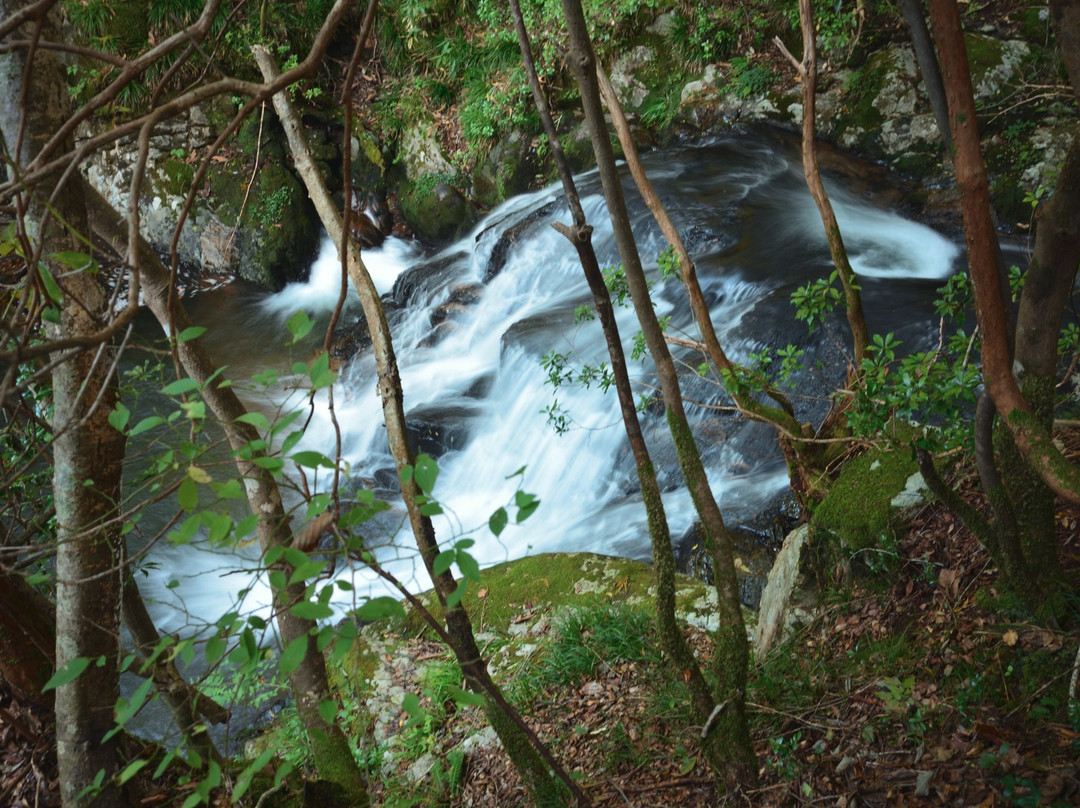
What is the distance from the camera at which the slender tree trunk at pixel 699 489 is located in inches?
87.8

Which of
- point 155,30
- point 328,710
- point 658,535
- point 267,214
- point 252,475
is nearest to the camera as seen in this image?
point 328,710

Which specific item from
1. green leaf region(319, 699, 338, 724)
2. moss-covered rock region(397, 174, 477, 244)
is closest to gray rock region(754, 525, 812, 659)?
green leaf region(319, 699, 338, 724)

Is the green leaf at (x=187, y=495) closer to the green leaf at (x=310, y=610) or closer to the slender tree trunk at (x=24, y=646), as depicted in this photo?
the green leaf at (x=310, y=610)

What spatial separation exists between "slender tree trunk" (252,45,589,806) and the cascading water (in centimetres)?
185

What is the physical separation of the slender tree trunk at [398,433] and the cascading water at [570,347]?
6.06ft

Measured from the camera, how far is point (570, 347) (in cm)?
732

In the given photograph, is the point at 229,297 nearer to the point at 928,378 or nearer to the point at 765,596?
the point at 765,596

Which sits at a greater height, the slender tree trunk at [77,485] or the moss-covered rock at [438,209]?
the moss-covered rock at [438,209]

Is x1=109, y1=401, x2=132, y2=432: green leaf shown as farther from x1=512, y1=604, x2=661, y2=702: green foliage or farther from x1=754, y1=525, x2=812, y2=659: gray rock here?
x1=754, y1=525, x2=812, y2=659: gray rock

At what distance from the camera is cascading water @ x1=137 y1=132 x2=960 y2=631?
5.86 meters

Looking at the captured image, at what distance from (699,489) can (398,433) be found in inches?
37.1

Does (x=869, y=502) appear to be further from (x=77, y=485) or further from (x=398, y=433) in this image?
(x=77, y=485)

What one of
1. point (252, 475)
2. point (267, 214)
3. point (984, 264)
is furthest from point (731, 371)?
point (267, 214)

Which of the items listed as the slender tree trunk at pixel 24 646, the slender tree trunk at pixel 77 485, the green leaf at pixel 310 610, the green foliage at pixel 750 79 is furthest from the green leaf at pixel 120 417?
the green foliage at pixel 750 79
